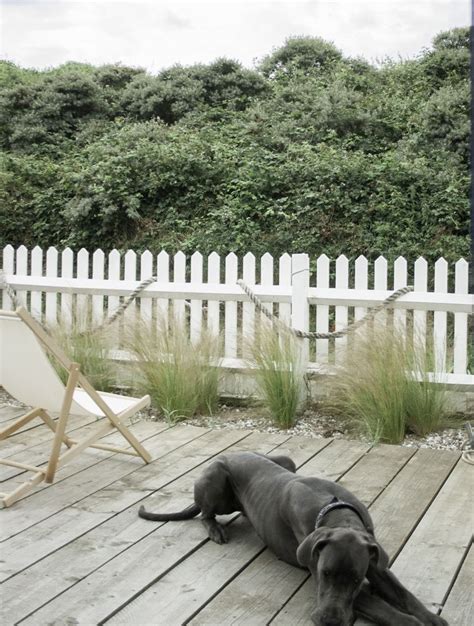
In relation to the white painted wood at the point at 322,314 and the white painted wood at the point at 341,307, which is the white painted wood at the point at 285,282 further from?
the white painted wood at the point at 341,307

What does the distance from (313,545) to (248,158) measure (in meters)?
8.34

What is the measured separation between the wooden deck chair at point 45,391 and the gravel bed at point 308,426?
3.89ft

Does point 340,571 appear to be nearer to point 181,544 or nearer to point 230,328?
point 181,544

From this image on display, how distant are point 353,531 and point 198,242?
7.13 m

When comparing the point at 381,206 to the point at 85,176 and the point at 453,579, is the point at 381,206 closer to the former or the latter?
the point at 85,176

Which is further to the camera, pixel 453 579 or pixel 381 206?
pixel 381 206

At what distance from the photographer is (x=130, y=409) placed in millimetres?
3875

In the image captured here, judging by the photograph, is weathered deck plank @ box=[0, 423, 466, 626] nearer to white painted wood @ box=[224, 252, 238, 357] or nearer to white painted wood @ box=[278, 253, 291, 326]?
white painted wood @ box=[278, 253, 291, 326]

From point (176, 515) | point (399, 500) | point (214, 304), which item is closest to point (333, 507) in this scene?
point (176, 515)

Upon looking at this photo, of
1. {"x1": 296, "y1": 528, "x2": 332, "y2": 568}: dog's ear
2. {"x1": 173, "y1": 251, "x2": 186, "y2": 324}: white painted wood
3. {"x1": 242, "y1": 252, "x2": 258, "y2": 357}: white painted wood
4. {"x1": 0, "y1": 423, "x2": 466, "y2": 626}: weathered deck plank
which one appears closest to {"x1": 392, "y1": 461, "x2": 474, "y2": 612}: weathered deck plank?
{"x1": 0, "y1": 423, "x2": 466, "y2": 626}: weathered deck plank

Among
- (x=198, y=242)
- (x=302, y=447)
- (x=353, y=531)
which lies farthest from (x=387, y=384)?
(x=198, y=242)

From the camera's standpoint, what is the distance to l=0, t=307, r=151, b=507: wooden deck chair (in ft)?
11.4

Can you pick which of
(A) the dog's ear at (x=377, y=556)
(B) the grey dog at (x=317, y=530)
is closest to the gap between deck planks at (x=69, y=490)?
(B) the grey dog at (x=317, y=530)

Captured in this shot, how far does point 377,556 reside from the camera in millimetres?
2252
